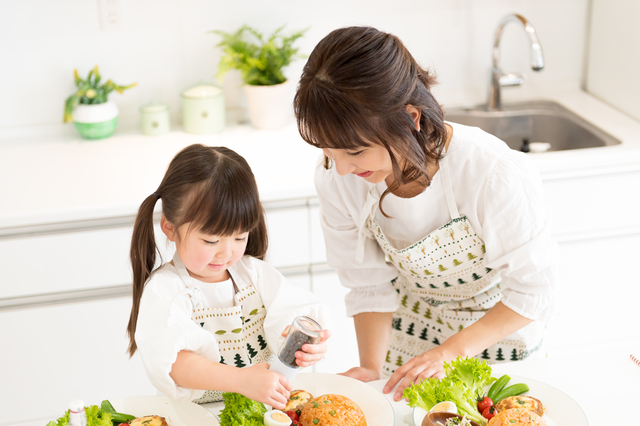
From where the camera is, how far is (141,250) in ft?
3.63

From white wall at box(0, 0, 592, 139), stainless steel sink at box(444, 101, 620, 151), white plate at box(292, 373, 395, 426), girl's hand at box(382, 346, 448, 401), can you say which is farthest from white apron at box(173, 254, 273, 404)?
stainless steel sink at box(444, 101, 620, 151)

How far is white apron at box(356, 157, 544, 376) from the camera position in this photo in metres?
1.21

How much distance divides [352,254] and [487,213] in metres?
0.30

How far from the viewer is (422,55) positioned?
89.8 inches

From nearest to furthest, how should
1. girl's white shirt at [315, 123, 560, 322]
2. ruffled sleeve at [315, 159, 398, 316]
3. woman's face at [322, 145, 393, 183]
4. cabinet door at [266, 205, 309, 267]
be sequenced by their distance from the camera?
woman's face at [322, 145, 393, 183], girl's white shirt at [315, 123, 560, 322], ruffled sleeve at [315, 159, 398, 316], cabinet door at [266, 205, 309, 267]

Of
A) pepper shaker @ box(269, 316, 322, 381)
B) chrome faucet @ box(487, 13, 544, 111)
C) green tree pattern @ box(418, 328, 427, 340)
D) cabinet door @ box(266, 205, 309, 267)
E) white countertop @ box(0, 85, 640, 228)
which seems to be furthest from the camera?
chrome faucet @ box(487, 13, 544, 111)

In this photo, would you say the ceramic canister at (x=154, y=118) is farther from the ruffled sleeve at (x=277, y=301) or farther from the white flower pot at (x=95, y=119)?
the ruffled sleeve at (x=277, y=301)

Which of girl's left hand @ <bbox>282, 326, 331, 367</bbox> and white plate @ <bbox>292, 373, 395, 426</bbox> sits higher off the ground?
girl's left hand @ <bbox>282, 326, 331, 367</bbox>

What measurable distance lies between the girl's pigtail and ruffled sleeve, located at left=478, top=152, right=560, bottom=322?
22.6 inches

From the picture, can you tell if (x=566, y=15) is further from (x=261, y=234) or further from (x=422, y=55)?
(x=261, y=234)

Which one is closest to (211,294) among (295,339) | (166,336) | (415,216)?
(166,336)

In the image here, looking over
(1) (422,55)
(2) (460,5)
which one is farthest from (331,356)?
(2) (460,5)

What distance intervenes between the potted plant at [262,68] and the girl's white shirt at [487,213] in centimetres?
88

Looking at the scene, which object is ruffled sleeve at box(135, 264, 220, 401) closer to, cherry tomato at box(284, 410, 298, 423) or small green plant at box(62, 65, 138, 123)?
cherry tomato at box(284, 410, 298, 423)
